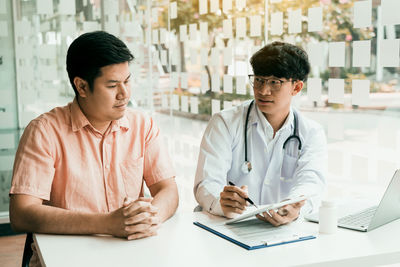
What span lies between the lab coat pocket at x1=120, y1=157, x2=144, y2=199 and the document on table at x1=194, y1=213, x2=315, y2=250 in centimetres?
36

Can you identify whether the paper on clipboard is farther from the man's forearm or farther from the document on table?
the man's forearm

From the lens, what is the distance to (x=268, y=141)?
8.34ft

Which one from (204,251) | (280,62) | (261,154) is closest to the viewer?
(204,251)

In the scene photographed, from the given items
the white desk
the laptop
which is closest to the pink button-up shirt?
the white desk

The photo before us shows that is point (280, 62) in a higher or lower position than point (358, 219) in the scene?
higher

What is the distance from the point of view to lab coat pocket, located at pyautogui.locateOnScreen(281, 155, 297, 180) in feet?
8.27

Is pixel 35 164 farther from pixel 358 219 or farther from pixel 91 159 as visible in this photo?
pixel 358 219

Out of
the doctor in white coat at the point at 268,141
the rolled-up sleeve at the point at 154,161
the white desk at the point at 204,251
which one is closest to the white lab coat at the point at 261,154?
the doctor in white coat at the point at 268,141

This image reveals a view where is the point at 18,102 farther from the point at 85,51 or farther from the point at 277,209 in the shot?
the point at 277,209

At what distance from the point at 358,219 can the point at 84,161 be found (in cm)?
112

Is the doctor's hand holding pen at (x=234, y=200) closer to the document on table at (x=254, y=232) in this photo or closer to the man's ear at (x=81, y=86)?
the document on table at (x=254, y=232)

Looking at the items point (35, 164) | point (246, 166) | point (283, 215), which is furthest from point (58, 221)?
point (246, 166)

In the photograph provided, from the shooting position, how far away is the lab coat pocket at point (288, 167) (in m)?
2.52

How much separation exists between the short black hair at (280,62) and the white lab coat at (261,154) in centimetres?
21
